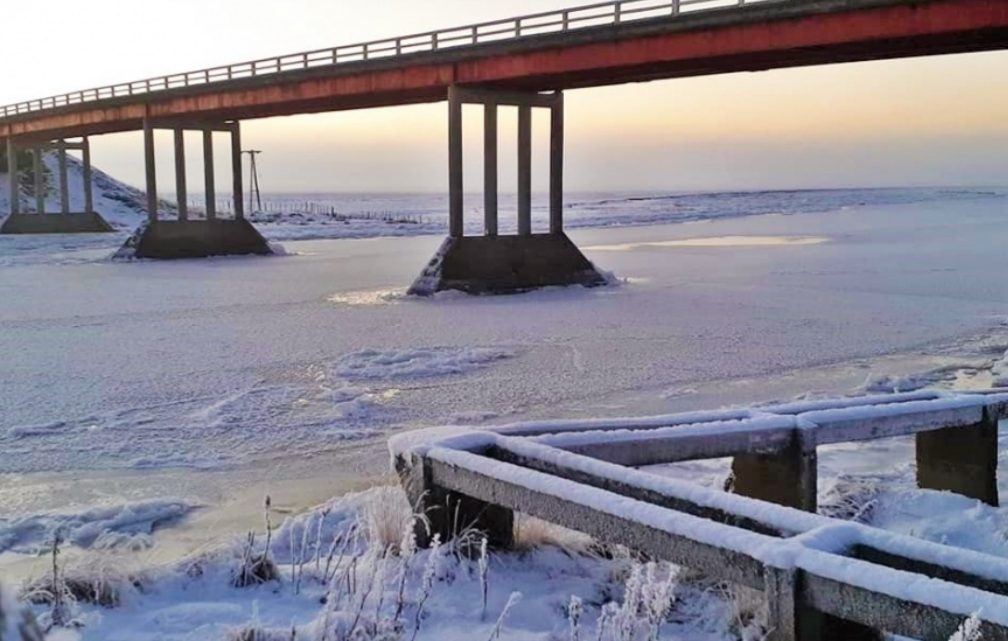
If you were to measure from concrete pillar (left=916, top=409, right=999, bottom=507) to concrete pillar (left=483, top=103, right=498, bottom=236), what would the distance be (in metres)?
18.5

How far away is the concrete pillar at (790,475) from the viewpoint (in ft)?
18.9

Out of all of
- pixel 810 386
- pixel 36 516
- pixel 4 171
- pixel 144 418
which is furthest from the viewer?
pixel 4 171

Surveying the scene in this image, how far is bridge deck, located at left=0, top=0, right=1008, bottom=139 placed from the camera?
56.4 ft

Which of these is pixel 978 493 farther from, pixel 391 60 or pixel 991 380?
pixel 391 60

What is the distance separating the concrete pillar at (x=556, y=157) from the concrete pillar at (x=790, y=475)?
20.2 meters

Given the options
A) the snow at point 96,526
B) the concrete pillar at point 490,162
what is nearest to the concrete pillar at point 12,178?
the concrete pillar at point 490,162

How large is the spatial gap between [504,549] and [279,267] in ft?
88.0

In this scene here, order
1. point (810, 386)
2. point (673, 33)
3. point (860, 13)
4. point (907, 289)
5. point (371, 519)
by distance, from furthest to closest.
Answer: point (907, 289), point (673, 33), point (860, 13), point (810, 386), point (371, 519)

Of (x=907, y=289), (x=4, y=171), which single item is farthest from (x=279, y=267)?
(x=4, y=171)

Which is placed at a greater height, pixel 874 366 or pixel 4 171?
pixel 4 171

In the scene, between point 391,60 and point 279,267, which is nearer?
point 391,60

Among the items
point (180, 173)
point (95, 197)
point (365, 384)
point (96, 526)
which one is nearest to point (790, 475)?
point (96, 526)

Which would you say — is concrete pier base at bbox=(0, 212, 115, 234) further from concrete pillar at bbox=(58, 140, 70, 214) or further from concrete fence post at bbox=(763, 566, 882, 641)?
concrete fence post at bbox=(763, 566, 882, 641)

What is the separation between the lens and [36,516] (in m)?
6.48
